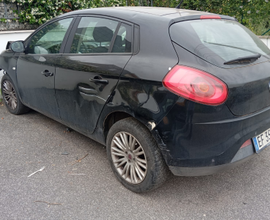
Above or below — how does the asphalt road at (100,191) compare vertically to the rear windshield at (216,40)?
below

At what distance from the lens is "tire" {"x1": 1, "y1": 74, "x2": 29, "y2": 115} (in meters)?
4.57

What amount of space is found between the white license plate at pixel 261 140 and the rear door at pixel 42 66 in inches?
90.6

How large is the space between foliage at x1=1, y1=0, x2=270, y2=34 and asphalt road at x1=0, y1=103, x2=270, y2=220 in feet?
13.1

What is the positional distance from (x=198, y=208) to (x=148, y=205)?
1.47 ft

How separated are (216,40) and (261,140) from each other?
38.1 inches

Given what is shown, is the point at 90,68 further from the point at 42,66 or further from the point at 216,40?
the point at 216,40

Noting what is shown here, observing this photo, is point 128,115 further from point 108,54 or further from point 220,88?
point 220,88

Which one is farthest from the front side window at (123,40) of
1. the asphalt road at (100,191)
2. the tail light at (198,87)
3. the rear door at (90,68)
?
the asphalt road at (100,191)

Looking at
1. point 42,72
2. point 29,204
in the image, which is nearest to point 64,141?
point 42,72

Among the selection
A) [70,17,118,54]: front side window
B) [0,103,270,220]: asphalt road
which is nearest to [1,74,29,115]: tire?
[0,103,270,220]: asphalt road

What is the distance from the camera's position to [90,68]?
9.43 feet

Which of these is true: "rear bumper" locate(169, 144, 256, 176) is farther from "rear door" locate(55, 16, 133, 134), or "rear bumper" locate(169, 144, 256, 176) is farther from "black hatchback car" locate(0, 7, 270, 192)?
"rear door" locate(55, 16, 133, 134)

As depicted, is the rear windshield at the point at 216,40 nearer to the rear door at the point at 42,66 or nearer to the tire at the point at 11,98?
the rear door at the point at 42,66

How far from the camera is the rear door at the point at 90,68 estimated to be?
2.69m
